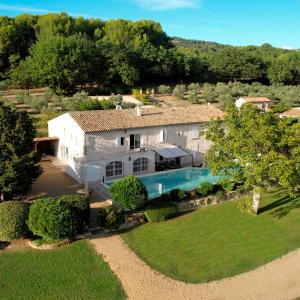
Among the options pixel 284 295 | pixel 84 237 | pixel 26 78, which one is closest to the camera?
pixel 284 295

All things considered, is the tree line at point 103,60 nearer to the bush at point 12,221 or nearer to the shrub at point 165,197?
the shrub at point 165,197

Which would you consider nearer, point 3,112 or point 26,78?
point 3,112

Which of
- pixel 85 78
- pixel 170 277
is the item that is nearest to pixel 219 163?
pixel 170 277

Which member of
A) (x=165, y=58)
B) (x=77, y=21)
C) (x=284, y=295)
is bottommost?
(x=284, y=295)

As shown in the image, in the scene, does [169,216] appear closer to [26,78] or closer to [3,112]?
[3,112]

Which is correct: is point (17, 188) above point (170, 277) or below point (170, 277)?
above

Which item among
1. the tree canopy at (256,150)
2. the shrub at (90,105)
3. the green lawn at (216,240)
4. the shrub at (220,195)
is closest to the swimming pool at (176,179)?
the shrub at (220,195)

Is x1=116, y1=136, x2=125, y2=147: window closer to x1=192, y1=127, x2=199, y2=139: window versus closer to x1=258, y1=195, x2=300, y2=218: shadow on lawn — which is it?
x1=192, y1=127, x2=199, y2=139: window

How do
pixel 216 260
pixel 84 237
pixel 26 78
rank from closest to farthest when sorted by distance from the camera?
pixel 216 260, pixel 84 237, pixel 26 78
